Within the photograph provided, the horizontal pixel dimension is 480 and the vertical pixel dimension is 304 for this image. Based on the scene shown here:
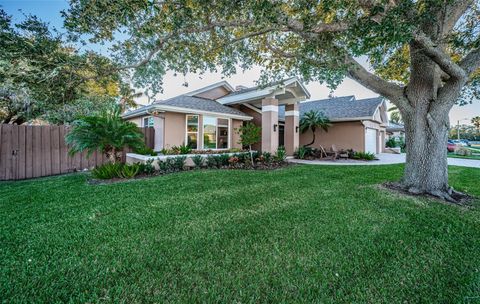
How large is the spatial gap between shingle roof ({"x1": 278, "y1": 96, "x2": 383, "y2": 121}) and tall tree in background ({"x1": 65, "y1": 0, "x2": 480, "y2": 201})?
31.3ft

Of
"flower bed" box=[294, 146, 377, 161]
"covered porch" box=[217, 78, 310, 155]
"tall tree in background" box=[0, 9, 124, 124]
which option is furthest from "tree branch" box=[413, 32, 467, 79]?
"flower bed" box=[294, 146, 377, 161]

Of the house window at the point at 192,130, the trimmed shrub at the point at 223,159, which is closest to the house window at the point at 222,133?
the house window at the point at 192,130

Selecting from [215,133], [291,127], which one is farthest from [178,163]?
[291,127]

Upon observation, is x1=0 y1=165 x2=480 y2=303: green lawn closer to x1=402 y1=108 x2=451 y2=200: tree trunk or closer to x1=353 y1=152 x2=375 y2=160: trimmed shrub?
x1=402 y1=108 x2=451 y2=200: tree trunk

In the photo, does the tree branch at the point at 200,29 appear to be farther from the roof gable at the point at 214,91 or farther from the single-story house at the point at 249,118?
the roof gable at the point at 214,91

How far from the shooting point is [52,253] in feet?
8.86

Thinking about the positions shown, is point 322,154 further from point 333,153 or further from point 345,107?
A: point 345,107

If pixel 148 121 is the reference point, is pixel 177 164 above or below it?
below

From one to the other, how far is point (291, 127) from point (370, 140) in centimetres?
847

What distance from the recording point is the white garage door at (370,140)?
54.0 ft

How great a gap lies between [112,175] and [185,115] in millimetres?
5449

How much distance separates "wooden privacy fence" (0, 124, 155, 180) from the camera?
7.65 meters

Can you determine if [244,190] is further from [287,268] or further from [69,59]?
[69,59]

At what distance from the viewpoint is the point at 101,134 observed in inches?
285
